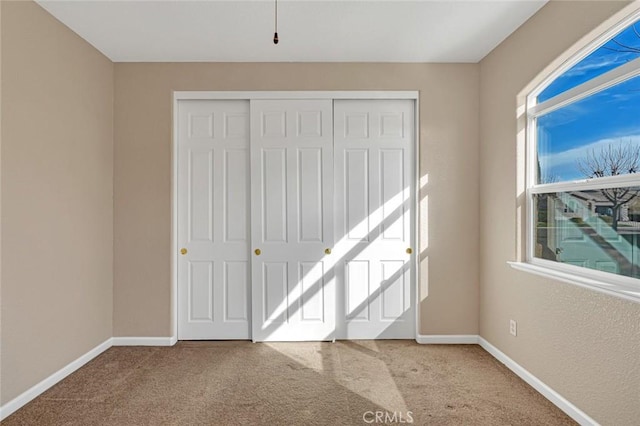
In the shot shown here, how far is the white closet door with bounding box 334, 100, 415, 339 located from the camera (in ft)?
11.9

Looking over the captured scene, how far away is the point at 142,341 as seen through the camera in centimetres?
352

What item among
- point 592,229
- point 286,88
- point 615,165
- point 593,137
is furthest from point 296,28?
point 592,229

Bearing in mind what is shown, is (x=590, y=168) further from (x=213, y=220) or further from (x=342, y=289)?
(x=213, y=220)

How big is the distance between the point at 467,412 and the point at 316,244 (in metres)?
1.85

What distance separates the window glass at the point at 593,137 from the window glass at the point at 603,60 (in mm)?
127

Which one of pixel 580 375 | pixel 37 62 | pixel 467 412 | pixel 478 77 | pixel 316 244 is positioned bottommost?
pixel 467 412

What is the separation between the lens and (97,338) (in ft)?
10.8

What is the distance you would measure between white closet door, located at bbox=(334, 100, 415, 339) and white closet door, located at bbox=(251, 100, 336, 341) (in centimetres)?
14

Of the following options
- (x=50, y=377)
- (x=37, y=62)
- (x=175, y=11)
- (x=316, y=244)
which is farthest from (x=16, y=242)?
(x=316, y=244)

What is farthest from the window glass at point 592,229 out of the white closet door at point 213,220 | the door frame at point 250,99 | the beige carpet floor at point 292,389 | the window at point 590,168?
the white closet door at point 213,220

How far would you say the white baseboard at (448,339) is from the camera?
11.6 ft

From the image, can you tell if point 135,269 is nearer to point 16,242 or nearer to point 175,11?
point 16,242

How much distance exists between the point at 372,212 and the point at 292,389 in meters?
1.75

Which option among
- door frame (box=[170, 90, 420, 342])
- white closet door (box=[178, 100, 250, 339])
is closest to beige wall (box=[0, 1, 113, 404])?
door frame (box=[170, 90, 420, 342])
